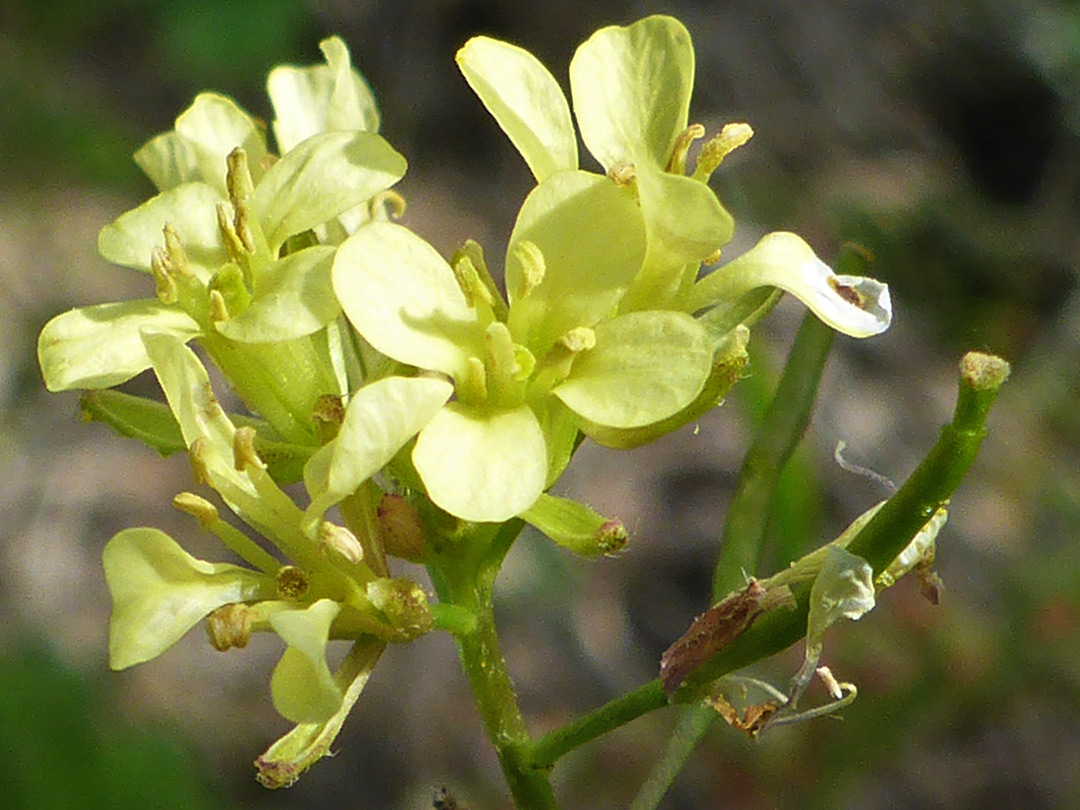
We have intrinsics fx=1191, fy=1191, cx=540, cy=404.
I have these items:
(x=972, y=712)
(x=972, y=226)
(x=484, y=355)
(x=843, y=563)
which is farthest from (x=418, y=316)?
(x=972, y=226)

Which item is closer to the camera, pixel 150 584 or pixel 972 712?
pixel 150 584

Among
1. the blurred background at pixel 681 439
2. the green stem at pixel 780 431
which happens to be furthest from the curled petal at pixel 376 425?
the blurred background at pixel 681 439

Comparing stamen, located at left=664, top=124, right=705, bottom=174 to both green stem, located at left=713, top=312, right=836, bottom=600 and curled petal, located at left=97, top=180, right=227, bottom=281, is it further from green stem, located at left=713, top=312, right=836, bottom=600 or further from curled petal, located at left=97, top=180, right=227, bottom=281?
curled petal, located at left=97, top=180, right=227, bottom=281

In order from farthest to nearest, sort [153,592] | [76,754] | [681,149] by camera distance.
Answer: [76,754] < [681,149] < [153,592]

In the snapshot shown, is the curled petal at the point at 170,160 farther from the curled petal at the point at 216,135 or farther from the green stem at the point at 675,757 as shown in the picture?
the green stem at the point at 675,757

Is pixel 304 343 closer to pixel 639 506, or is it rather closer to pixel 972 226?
pixel 639 506

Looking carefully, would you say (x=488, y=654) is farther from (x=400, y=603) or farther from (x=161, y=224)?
(x=161, y=224)

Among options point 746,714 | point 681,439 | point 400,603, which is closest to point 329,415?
point 400,603

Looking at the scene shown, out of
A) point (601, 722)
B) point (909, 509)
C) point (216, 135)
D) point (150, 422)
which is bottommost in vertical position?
point (601, 722)
